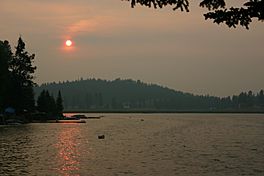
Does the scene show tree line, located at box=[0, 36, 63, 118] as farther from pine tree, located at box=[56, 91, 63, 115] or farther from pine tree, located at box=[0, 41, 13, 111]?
pine tree, located at box=[56, 91, 63, 115]

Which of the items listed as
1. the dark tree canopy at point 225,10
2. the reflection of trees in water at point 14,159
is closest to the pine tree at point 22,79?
the reflection of trees in water at point 14,159

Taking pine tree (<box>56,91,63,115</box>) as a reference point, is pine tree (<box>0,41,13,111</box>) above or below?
above

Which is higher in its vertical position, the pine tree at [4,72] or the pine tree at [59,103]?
the pine tree at [4,72]

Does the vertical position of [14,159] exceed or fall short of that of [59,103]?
it falls short

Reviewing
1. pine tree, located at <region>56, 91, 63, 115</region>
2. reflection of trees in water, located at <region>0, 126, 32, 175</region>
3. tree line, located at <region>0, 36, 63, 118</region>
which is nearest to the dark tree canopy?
reflection of trees in water, located at <region>0, 126, 32, 175</region>

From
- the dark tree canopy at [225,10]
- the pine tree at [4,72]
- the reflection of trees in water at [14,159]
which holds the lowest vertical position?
the reflection of trees in water at [14,159]

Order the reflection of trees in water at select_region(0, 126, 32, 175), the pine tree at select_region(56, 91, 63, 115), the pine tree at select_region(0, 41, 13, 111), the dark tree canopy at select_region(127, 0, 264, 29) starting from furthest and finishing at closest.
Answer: the pine tree at select_region(56, 91, 63, 115) < the pine tree at select_region(0, 41, 13, 111) < the reflection of trees in water at select_region(0, 126, 32, 175) < the dark tree canopy at select_region(127, 0, 264, 29)

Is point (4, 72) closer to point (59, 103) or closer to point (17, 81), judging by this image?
point (17, 81)

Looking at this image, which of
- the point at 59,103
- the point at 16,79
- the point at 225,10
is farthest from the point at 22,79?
the point at 225,10

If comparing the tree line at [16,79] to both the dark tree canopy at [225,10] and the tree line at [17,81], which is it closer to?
the tree line at [17,81]

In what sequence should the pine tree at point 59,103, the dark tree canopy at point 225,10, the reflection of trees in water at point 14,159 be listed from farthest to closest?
the pine tree at point 59,103, the reflection of trees in water at point 14,159, the dark tree canopy at point 225,10

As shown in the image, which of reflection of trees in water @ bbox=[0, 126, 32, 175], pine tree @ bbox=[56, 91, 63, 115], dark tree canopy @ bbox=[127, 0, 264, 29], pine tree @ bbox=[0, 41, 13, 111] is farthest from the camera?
pine tree @ bbox=[56, 91, 63, 115]

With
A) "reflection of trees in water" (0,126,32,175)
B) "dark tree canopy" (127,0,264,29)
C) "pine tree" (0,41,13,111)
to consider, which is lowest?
"reflection of trees in water" (0,126,32,175)

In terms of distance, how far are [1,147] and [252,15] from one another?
59209mm
